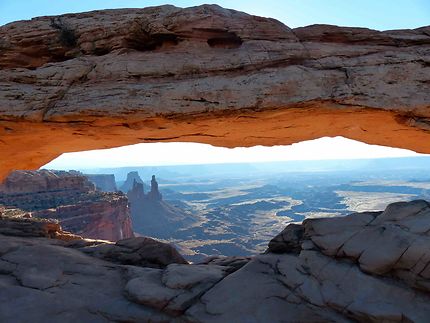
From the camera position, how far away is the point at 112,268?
11.5 meters

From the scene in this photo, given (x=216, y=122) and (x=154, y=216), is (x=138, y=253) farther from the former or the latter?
(x=154, y=216)

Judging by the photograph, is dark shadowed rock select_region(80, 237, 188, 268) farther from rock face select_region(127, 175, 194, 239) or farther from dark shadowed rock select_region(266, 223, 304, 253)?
rock face select_region(127, 175, 194, 239)

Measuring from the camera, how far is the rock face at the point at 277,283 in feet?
26.7

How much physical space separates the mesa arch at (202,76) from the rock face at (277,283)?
4049 millimetres

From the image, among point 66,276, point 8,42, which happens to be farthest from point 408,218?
point 8,42

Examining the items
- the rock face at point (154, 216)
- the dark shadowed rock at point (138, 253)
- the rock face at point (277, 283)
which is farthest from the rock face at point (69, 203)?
the rock face at point (277, 283)

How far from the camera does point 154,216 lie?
129625mm

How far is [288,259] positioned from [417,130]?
7238mm

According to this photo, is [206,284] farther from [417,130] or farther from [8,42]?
[8,42]

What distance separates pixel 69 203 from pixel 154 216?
6335 cm

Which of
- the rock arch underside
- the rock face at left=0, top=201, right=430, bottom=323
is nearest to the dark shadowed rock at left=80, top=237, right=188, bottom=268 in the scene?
the rock arch underside

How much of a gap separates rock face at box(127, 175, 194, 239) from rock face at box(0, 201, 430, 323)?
100 metres

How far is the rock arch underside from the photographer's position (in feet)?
28.4

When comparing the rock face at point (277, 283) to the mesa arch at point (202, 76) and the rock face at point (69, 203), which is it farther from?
the rock face at point (69, 203)
